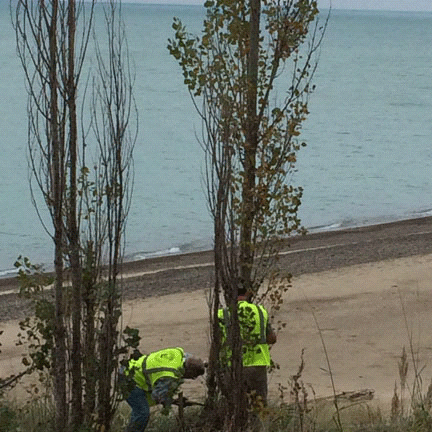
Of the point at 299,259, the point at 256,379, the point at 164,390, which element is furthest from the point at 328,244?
the point at 164,390

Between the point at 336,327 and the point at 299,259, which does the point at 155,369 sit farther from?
the point at 299,259

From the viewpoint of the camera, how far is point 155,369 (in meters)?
9.60

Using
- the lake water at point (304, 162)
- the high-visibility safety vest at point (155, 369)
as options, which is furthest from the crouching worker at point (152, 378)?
the lake water at point (304, 162)

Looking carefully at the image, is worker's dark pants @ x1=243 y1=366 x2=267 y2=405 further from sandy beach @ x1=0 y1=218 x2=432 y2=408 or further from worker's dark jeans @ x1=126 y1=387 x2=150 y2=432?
sandy beach @ x1=0 y1=218 x2=432 y2=408

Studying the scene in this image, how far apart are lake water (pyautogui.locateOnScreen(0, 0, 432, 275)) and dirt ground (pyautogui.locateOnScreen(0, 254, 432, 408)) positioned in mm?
5570

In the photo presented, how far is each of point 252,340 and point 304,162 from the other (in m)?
35.9

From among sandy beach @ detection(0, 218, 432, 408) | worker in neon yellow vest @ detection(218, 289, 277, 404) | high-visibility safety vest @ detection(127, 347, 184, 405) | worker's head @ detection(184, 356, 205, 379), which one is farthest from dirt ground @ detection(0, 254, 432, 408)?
high-visibility safety vest @ detection(127, 347, 184, 405)

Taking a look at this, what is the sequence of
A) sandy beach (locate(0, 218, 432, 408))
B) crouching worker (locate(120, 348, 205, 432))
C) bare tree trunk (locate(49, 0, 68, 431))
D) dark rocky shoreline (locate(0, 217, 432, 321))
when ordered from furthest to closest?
dark rocky shoreline (locate(0, 217, 432, 321)) → sandy beach (locate(0, 218, 432, 408)) → crouching worker (locate(120, 348, 205, 432)) → bare tree trunk (locate(49, 0, 68, 431))

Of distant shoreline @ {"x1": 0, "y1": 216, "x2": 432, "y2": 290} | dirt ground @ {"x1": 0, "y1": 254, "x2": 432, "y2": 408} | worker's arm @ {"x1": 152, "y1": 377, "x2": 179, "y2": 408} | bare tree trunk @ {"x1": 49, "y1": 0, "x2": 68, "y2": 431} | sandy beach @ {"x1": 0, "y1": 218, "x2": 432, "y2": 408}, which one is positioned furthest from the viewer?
distant shoreline @ {"x1": 0, "y1": 216, "x2": 432, "y2": 290}

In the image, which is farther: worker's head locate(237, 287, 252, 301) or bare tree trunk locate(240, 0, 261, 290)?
worker's head locate(237, 287, 252, 301)

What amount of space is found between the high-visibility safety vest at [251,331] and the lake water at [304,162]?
14794mm

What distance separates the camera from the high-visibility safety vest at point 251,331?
936 cm

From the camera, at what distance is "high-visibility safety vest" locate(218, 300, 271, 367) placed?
9359 millimetres

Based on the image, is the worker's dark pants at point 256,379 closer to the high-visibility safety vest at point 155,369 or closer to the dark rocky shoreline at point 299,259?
the high-visibility safety vest at point 155,369
